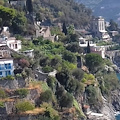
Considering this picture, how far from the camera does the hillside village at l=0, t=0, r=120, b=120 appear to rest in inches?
1051

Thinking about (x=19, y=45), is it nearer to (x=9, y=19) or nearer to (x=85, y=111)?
(x=9, y=19)

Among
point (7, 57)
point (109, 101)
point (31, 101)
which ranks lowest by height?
point (109, 101)

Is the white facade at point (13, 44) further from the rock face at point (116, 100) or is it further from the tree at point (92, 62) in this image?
the rock face at point (116, 100)

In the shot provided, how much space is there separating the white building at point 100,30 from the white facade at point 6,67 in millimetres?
47834

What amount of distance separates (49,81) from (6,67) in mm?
3074

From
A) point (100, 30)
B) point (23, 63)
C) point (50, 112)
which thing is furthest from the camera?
point (100, 30)

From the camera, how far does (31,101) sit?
89.5 feet

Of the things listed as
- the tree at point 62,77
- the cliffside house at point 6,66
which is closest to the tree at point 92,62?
the tree at point 62,77

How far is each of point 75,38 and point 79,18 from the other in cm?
3033

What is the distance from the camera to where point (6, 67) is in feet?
95.0

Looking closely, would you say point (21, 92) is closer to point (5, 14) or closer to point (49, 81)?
point (49, 81)

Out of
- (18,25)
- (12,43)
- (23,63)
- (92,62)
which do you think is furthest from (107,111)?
(18,25)

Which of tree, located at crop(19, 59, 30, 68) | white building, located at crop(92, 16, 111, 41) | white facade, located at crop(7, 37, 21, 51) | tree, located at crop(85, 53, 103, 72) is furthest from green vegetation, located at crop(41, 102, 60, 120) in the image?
white building, located at crop(92, 16, 111, 41)

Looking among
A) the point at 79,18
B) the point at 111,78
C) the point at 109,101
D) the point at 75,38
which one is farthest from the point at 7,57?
the point at 79,18
